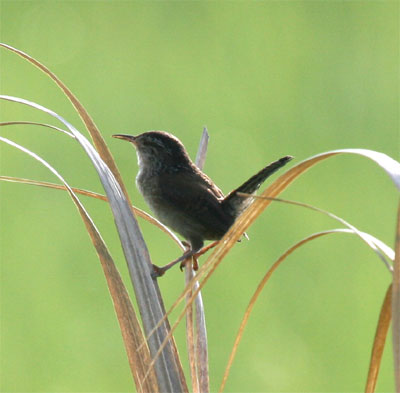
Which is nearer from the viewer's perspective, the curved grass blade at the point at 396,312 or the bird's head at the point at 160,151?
the curved grass blade at the point at 396,312

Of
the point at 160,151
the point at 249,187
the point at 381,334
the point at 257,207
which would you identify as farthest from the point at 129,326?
the point at 160,151

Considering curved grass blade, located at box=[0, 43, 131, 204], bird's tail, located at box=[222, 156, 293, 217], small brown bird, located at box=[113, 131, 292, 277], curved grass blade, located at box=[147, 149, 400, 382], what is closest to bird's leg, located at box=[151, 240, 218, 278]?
small brown bird, located at box=[113, 131, 292, 277]

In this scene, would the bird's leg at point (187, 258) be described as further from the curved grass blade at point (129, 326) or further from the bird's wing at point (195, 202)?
the curved grass blade at point (129, 326)

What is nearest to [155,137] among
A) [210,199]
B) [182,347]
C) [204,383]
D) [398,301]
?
[210,199]

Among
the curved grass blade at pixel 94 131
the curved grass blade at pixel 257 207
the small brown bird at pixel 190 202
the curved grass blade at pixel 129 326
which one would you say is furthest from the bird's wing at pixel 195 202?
the curved grass blade at pixel 257 207

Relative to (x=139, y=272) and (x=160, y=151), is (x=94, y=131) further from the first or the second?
(x=160, y=151)

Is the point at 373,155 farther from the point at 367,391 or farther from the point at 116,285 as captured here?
the point at 116,285

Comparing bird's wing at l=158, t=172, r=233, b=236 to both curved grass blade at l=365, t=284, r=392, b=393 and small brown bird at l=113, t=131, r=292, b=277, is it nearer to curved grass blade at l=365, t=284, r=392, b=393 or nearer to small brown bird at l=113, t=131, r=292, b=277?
small brown bird at l=113, t=131, r=292, b=277
